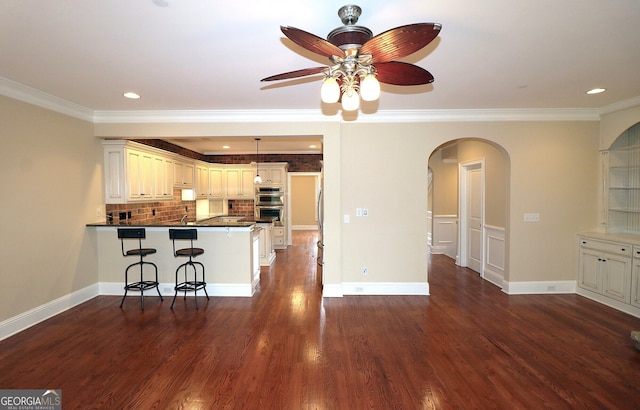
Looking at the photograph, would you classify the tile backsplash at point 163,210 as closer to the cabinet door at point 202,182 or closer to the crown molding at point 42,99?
the cabinet door at point 202,182

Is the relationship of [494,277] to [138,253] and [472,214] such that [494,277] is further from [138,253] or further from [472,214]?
[138,253]

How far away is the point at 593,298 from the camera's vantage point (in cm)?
401

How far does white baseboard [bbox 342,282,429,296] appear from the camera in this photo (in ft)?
14.0

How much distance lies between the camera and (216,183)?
7.77m

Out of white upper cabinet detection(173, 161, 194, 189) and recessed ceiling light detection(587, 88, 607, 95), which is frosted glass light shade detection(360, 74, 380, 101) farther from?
white upper cabinet detection(173, 161, 194, 189)

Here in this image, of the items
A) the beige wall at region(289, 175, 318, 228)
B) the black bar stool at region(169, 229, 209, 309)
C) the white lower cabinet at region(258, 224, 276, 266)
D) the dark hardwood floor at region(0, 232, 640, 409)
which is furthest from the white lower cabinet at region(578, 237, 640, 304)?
the beige wall at region(289, 175, 318, 228)

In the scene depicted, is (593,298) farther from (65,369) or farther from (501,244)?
(65,369)

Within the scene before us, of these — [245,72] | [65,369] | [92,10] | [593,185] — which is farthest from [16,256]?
[593,185]

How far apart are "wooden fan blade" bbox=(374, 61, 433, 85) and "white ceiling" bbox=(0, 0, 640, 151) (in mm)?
358

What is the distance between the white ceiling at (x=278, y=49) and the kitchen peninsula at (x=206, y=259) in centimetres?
186

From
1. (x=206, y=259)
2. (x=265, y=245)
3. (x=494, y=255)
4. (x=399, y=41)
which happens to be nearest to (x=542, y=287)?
(x=494, y=255)

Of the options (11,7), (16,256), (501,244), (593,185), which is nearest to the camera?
(11,7)

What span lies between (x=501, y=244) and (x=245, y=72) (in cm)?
453

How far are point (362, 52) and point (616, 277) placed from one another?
14.8ft
